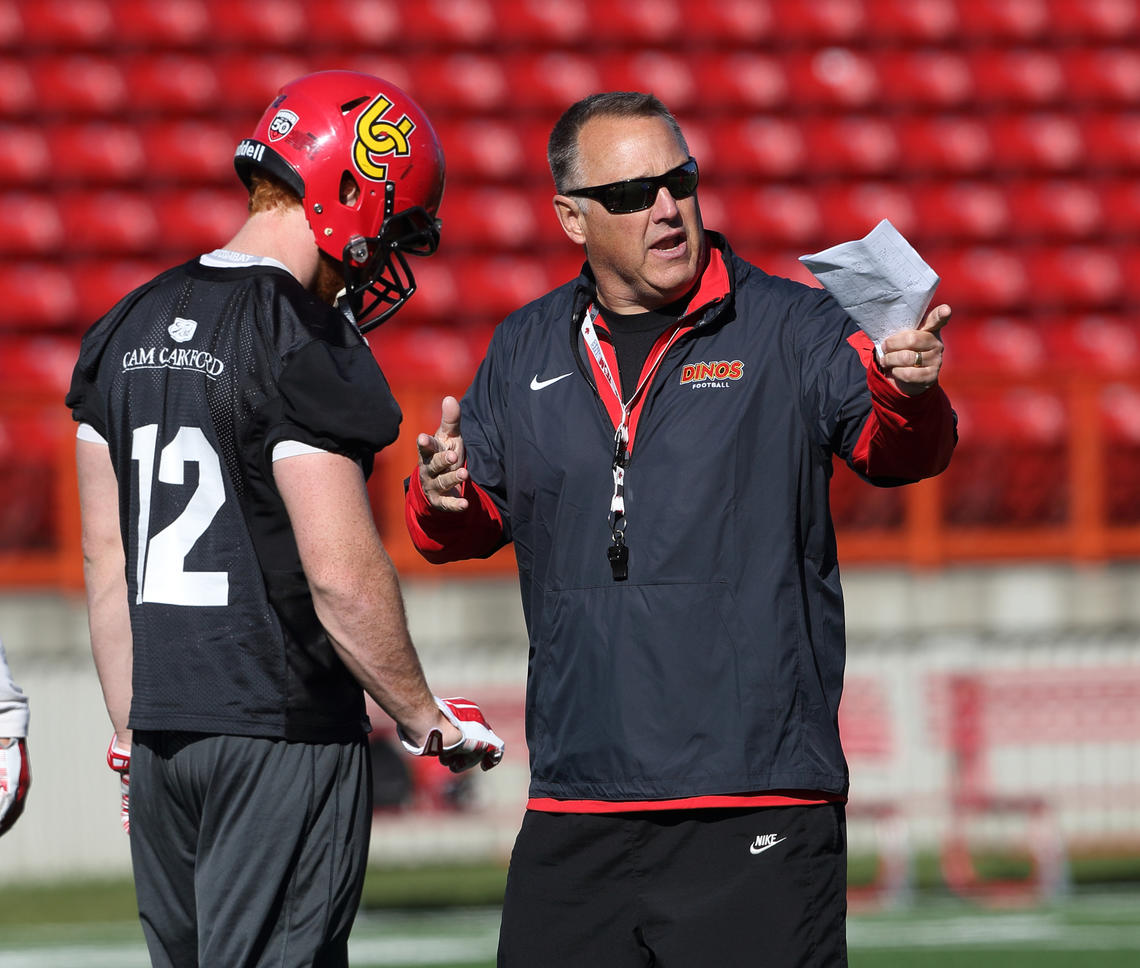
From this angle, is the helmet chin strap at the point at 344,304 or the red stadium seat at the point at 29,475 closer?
the helmet chin strap at the point at 344,304

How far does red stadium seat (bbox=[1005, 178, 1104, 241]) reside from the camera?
495 inches

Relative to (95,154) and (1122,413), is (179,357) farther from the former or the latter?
(95,154)

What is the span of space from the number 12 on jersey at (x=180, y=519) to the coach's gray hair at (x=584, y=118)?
94 cm

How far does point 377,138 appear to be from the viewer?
3488 millimetres

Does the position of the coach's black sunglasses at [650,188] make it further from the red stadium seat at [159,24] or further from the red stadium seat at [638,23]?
the red stadium seat at [638,23]

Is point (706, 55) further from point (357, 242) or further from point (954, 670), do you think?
point (357, 242)

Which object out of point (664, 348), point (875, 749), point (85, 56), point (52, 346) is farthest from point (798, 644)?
point (85, 56)

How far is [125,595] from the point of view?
3.43 meters

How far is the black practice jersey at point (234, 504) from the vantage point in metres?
3.14

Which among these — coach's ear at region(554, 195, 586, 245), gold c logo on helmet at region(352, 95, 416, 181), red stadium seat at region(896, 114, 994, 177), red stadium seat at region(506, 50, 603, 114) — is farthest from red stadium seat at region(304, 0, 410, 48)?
gold c logo on helmet at region(352, 95, 416, 181)

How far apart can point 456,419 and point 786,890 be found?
3.43 feet

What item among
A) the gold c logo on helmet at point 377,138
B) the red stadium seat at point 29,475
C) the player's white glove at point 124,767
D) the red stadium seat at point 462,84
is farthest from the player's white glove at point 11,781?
the red stadium seat at point 462,84

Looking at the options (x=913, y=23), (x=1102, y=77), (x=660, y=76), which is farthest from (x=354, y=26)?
(x=1102, y=77)

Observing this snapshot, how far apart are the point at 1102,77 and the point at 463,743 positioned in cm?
1112
